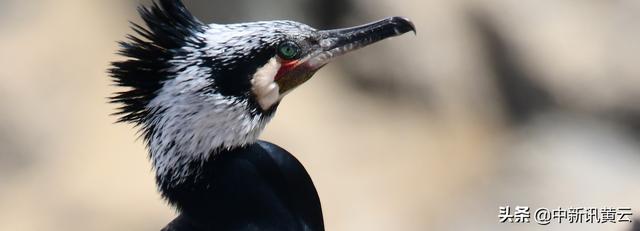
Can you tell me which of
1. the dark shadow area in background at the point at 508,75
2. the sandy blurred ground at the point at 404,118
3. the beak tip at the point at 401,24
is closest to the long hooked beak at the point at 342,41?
the beak tip at the point at 401,24

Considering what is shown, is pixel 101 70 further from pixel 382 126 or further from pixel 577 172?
pixel 577 172

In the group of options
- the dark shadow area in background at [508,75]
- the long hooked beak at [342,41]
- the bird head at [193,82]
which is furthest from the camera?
the dark shadow area in background at [508,75]

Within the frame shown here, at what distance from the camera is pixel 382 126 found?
373 centimetres

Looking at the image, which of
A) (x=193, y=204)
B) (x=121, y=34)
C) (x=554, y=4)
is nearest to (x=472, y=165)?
(x=554, y=4)

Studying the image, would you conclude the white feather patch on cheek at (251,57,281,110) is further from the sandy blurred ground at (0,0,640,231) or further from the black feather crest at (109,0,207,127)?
the sandy blurred ground at (0,0,640,231)

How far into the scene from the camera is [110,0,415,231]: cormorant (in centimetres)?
165

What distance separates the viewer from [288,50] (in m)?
1.72

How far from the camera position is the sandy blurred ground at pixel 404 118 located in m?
3.47

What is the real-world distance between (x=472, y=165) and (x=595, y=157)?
0.44m

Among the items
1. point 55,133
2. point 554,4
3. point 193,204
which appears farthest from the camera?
point 554,4

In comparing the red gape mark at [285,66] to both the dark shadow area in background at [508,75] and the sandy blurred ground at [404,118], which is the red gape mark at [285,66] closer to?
the sandy blurred ground at [404,118]

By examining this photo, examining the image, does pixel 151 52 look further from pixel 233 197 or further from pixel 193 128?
pixel 233 197

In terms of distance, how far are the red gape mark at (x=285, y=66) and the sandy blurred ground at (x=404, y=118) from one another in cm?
173

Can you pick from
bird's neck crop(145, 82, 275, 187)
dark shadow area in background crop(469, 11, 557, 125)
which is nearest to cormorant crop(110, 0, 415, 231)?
bird's neck crop(145, 82, 275, 187)
